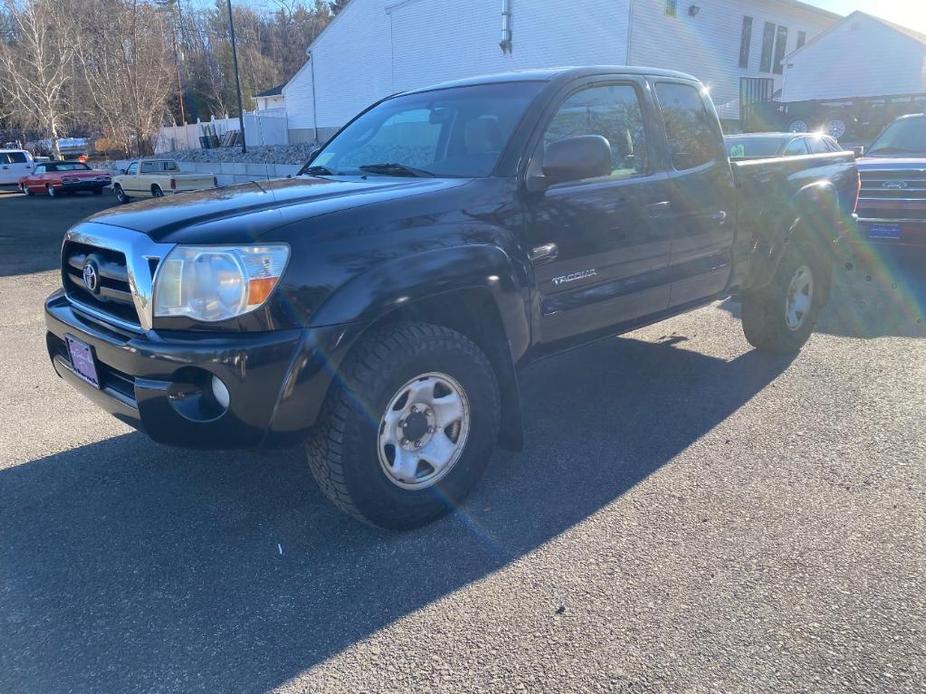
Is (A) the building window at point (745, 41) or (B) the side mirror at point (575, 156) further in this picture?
(A) the building window at point (745, 41)

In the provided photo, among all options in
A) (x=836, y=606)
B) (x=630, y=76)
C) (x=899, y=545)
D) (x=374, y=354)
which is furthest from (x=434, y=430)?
(x=630, y=76)

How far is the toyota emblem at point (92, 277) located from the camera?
3.05 m

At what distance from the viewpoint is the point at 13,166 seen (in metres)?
31.2

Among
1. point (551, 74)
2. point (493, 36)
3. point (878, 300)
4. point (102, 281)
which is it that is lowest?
point (878, 300)

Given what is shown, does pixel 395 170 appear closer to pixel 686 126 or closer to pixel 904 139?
pixel 686 126

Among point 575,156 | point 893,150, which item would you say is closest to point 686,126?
point 575,156

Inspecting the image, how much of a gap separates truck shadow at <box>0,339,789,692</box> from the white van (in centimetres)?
3325

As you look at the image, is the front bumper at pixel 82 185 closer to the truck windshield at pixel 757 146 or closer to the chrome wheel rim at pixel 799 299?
the truck windshield at pixel 757 146

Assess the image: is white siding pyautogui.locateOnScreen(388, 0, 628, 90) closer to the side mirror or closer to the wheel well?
the side mirror

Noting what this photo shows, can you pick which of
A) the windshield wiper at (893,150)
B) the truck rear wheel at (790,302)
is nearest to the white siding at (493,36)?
the windshield wiper at (893,150)

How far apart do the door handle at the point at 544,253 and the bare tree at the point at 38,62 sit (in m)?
46.0

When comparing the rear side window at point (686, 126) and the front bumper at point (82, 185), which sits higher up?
the rear side window at point (686, 126)

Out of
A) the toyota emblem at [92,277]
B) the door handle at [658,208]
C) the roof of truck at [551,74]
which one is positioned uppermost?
the roof of truck at [551,74]

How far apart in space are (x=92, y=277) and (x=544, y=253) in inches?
79.0
